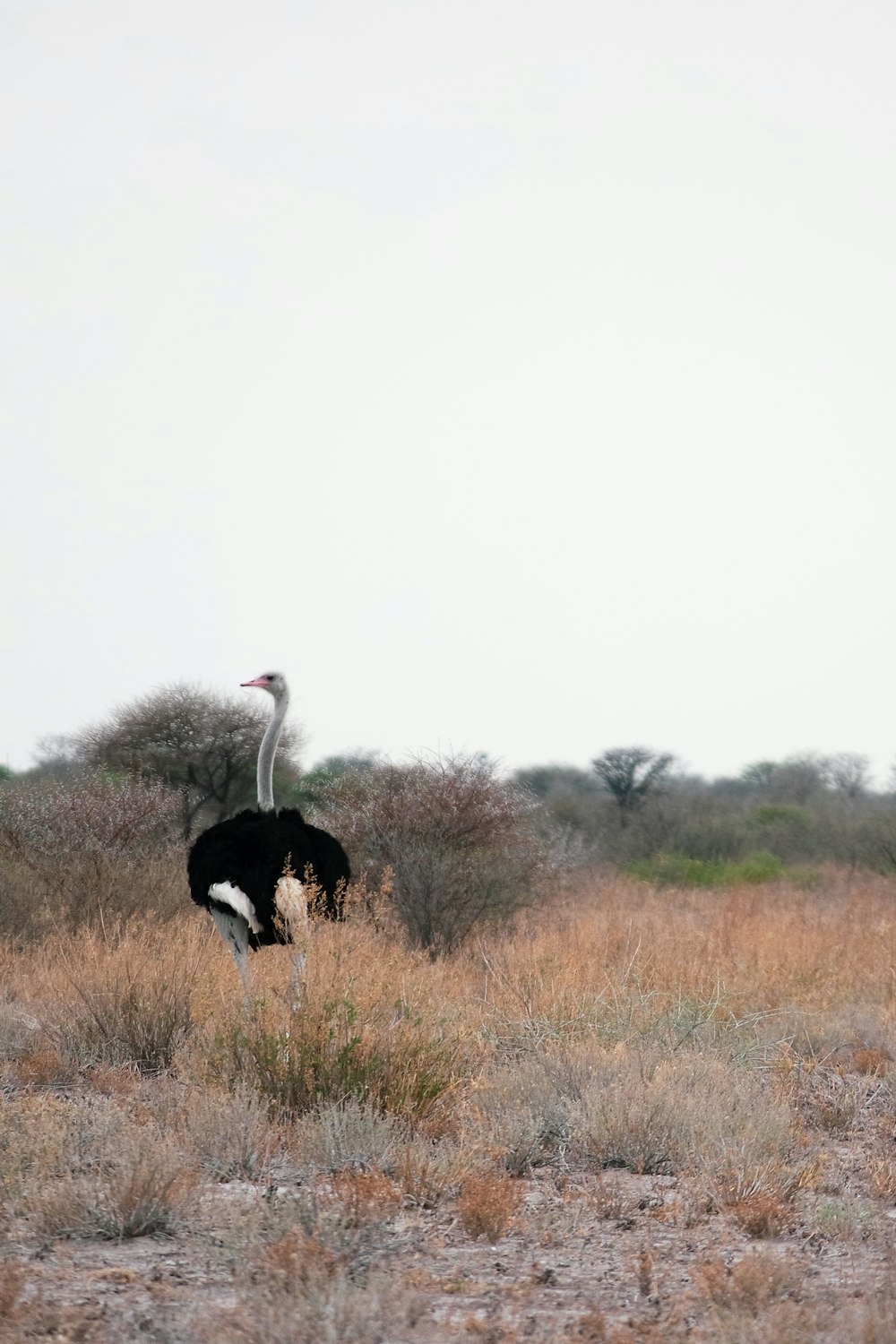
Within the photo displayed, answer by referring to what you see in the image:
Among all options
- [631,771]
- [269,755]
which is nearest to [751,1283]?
[269,755]

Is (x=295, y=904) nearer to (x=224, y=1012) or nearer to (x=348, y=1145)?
(x=224, y=1012)

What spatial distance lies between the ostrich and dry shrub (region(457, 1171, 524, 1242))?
8.61ft

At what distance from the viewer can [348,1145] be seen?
20.1 ft

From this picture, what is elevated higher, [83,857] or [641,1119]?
[83,857]

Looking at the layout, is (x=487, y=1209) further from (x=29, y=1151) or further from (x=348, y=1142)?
(x=29, y=1151)

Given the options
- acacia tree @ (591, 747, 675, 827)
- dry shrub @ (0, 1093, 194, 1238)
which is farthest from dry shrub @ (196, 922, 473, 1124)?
acacia tree @ (591, 747, 675, 827)

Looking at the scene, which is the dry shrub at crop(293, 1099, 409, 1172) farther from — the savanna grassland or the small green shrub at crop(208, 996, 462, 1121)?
the small green shrub at crop(208, 996, 462, 1121)

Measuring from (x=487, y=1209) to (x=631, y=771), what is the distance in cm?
3358

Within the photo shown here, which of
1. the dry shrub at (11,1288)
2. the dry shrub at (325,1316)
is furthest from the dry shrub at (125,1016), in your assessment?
the dry shrub at (325,1316)

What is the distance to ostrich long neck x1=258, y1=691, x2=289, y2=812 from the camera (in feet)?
32.6

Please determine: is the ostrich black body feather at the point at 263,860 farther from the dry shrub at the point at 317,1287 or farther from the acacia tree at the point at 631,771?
the acacia tree at the point at 631,771

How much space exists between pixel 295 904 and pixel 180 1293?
10.3 feet

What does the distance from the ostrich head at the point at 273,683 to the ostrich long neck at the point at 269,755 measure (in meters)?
0.03

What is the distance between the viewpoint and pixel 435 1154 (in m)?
6.39
